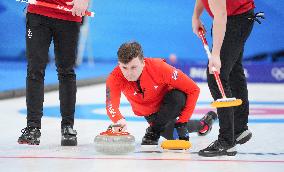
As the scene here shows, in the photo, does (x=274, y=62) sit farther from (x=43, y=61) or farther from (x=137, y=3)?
(x=43, y=61)

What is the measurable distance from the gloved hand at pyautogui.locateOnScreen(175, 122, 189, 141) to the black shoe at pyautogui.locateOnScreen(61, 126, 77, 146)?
0.60 m

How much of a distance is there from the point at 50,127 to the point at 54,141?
71 cm

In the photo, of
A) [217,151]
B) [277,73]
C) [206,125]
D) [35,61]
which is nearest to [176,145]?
[217,151]

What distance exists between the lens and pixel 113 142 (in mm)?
3645

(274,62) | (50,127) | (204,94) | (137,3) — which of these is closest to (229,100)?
(50,127)

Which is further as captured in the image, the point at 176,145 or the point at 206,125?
the point at 206,125

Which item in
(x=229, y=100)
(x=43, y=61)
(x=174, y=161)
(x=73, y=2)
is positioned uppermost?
(x=73, y=2)

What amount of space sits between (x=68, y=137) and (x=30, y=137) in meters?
0.23

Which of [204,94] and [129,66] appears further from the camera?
[204,94]

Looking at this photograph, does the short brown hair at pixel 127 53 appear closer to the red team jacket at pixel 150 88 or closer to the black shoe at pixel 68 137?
the red team jacket at pixel 150 88

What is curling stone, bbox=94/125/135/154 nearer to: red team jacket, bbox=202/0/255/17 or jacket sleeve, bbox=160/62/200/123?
jacket sleeve, bbox=160/62/200/123

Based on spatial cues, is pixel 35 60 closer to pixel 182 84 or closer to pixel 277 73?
pixel 182 84

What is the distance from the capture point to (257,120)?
5.42 m

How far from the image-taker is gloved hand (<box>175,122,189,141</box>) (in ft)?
13.5
